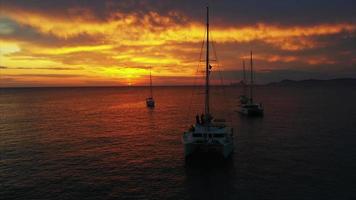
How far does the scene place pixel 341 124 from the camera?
7912 centimetres

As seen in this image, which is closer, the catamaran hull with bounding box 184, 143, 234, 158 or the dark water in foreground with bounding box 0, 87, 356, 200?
the dark water in foreground with bounding box 0, 87, 356, 200

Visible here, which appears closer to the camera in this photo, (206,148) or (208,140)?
(208,140)

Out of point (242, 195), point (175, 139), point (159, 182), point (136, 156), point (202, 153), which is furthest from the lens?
point (175, 139)

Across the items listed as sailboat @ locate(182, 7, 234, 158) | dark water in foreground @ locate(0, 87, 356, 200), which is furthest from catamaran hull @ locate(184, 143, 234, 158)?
dark water in foreground @ locate(0, 87, 356, 200)

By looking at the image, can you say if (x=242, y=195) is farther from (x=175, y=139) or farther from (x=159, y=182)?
(x=175, y=139)

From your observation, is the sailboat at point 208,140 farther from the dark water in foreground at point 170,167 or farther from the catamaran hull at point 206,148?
the dark water in foreground at point 170,167

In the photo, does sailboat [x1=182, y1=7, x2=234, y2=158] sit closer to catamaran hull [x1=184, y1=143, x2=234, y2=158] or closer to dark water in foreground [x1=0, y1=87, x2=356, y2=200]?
catamaran hull [x1=184, y1=143, x2=234, y2=158]

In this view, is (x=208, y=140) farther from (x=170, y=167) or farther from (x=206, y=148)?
(x=170, y=167)

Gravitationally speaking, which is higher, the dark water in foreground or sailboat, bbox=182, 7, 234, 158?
sailboat, bbox=182, 7, 234, 158

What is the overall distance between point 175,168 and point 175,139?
21.0m

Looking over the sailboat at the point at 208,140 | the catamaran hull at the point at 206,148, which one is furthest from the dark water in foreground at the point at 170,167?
the sailboat at the point at 208,140

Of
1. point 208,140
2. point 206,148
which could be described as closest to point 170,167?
point 206,148

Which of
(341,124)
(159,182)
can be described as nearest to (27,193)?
(159,182)

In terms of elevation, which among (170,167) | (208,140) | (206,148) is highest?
(208,140)
